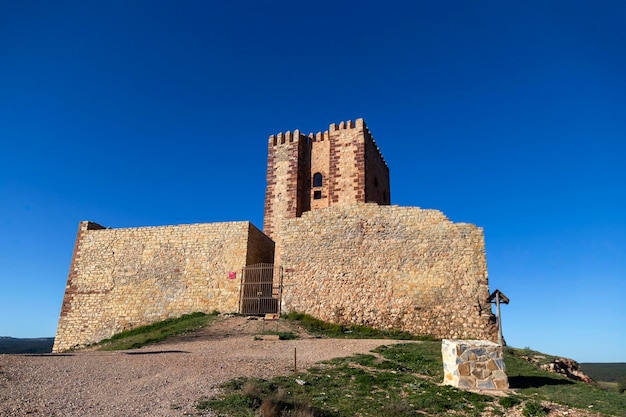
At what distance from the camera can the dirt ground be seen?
630 cm

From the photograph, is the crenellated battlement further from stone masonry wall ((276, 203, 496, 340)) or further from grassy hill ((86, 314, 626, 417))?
grassy hill ((86, 314, 626, 417))

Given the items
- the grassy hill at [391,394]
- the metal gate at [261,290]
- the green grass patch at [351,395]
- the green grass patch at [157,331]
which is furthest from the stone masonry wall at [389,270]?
the green grass patch at [351,395]

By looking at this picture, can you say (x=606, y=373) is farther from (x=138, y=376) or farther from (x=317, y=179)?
(x=138, y=376)

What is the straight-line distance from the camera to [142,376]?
27.2 ft

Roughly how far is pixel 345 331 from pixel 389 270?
3253 mm

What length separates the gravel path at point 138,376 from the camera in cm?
629

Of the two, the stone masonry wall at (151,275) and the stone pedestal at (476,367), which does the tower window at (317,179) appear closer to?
the stone masonry wall at (151,275)

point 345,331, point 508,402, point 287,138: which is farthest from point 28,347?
point 508,402

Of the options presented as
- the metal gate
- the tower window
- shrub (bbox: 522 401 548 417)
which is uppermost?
the tower window

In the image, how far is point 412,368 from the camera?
10836 mm

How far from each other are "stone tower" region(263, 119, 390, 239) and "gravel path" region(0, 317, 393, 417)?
1268 cm

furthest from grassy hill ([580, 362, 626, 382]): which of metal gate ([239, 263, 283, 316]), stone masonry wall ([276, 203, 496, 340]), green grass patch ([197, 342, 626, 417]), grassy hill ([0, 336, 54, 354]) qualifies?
grassy hill ([0, 336, 54, 354])

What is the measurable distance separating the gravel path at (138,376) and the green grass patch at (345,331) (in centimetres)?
334

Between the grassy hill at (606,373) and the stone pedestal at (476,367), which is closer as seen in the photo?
the stone pedestal at (476,367)
